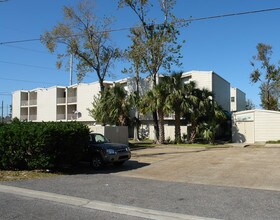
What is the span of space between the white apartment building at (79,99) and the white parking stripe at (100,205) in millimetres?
25238

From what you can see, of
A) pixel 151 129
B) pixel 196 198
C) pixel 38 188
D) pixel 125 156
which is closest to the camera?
pixel 196 198

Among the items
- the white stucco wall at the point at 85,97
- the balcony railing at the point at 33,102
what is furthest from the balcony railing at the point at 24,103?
the white stucco wall at the point at 85,97

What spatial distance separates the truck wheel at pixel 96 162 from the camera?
1478cm

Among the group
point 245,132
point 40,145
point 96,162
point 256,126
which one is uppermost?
point 256,126

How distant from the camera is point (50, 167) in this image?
13180 mm

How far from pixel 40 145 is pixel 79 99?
121ft

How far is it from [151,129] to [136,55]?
1014cm

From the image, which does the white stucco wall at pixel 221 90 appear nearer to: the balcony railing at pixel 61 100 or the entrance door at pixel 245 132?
the entrance door at pixel 245 132

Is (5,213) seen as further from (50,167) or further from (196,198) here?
(50,167)

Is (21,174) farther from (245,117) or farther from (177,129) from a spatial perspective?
(245,117)

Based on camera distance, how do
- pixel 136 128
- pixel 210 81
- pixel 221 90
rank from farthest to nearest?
pixel 221 90 → pixel 136 128 → pixel 210 81

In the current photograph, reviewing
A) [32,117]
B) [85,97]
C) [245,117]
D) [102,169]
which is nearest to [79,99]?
[85,97]

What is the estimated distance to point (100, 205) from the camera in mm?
8211

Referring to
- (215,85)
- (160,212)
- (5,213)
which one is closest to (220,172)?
(160,212)
